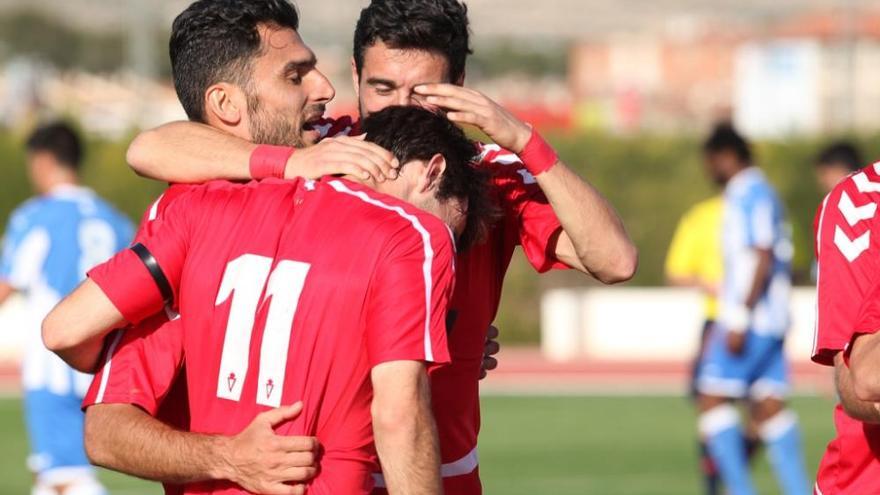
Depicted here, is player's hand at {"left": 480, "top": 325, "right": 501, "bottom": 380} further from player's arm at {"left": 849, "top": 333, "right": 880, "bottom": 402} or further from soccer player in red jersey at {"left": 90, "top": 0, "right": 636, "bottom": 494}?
player's arm at {"left": 849, "top": 333, "right": 880, "bottom": 402}

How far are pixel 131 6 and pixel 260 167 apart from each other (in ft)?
56.5

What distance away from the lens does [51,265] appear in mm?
8453

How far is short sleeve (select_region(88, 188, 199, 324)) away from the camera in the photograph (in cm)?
335

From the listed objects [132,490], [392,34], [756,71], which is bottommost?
[132,490]

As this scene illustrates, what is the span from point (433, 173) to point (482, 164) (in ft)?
1.72

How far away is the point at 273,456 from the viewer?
321 centimetres

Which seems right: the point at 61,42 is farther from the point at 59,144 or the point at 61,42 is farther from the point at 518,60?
the point at 59,144

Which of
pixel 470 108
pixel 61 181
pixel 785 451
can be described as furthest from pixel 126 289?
pixel 785 451

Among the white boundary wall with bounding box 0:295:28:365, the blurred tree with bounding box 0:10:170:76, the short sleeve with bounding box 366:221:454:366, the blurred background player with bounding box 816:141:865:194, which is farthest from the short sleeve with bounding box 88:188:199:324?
the blurred tree with bounding box 0:10:170:76

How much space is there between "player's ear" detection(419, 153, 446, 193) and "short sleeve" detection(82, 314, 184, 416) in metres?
0.60

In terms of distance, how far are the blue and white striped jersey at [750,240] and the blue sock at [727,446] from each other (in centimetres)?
57

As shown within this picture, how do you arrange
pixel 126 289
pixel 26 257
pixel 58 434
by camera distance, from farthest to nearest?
pixel 26 257
pixel 58 434
pixel 126 289

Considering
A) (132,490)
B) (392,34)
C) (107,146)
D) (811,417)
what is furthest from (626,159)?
(392,34)

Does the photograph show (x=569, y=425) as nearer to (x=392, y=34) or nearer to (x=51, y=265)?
(x=51, y=265)
